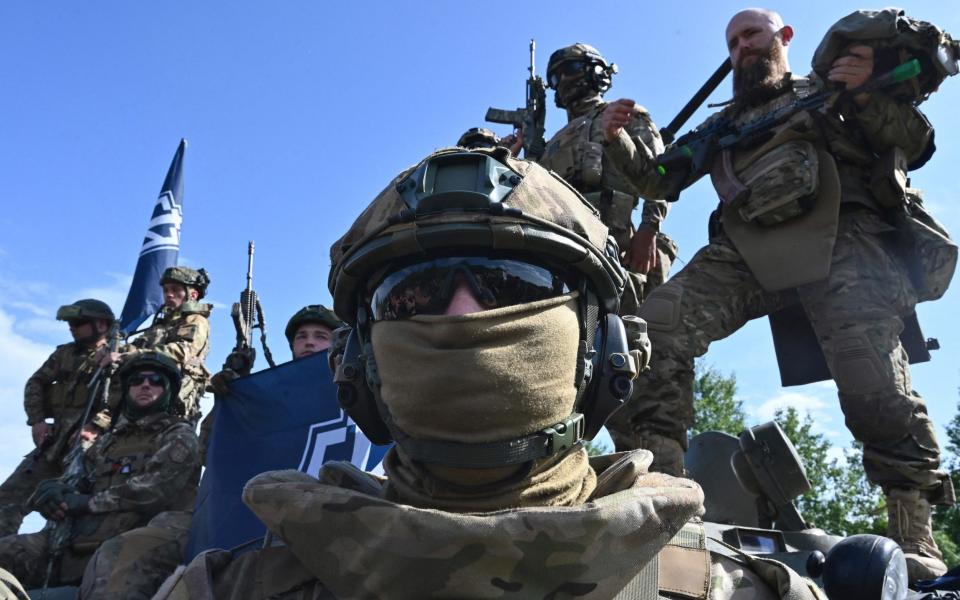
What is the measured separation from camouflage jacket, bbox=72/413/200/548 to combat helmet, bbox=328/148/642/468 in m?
4.94

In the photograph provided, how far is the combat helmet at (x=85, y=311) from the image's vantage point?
384 inches

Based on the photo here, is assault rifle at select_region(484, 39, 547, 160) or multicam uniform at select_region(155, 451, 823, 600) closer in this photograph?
multicam uniform at select_region(155, 451, 823, 600)

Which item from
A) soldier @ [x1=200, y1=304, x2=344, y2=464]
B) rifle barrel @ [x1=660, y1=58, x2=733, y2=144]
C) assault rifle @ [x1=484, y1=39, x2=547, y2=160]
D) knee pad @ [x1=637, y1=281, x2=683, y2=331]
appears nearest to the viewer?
knee pad @ [x1=637, y1=281, x2=683, y2=331]

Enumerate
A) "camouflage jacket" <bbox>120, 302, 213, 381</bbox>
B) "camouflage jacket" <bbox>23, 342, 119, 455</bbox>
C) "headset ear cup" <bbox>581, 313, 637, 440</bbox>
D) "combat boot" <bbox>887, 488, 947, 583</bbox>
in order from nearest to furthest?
"headset ear cup" <bbox>581, 313, 637, 440</bbox>
"combat boot" <bbox>887, 488, 947, 583</bbox>
"camouflage jacket" <bbox>120, 302, 213, 381</bbox>
"camouflage jacket" <bbox>23, 342, 119, 455</bbox>

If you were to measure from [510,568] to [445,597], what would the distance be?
0.15 metres

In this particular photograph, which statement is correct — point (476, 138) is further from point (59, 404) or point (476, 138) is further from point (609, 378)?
point (59, 404)

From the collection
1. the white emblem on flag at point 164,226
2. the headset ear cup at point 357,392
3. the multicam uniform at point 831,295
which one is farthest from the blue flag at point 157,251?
the headset ear cup at point 357,392

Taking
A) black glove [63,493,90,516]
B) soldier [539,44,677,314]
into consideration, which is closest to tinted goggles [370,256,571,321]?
soldier [539,44,677,314]

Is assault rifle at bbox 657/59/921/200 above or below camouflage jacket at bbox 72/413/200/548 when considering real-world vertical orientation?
above

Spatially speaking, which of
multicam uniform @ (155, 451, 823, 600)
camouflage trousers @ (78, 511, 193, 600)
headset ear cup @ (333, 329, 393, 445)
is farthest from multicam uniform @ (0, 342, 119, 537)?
multicam uniform @ (155, 451, 823, 600)

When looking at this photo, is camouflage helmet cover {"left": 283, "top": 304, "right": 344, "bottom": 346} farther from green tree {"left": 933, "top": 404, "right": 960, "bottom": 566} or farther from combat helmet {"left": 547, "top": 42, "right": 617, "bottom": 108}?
green tree {"left": 933, "top": 404, "right": 960, "bottom": 566}

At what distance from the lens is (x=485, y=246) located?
2346 millimetres

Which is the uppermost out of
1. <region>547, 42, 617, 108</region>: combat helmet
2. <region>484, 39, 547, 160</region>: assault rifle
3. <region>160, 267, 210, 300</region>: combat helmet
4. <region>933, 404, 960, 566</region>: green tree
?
<region>484, 39, 547, 160</region>: assault rifle

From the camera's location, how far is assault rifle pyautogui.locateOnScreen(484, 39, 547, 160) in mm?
8281
